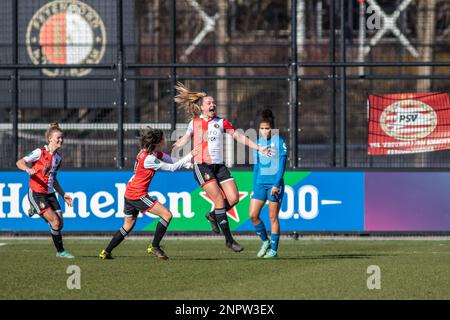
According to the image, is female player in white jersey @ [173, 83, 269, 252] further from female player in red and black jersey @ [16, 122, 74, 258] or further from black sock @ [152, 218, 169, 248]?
female player in red and black jersey @ [16, 122, 74, 258]

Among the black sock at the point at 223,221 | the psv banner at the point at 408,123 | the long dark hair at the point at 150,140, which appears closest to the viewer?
the long dark hair at the point at 150,140

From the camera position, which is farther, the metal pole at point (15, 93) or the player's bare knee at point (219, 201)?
the metal pole at point (15, 93)

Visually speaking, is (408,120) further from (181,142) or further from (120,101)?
(181,142)

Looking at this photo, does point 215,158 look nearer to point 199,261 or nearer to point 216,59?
point 199,261

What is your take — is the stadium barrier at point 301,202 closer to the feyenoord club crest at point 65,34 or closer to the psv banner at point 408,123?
the psv banner at point 408,123

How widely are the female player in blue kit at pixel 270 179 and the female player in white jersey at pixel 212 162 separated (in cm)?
31

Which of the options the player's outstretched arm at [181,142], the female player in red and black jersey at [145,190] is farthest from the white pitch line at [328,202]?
the female player in red and black jersey at [145,190]

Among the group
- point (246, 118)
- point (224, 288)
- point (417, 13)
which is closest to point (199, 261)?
point (224, 288)

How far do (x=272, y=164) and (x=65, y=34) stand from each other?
10814mm

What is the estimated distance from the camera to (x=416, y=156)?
2089 centimetres

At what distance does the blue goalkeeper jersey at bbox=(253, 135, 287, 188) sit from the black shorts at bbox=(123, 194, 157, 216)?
1517 mm

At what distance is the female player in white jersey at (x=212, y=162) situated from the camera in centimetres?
1596

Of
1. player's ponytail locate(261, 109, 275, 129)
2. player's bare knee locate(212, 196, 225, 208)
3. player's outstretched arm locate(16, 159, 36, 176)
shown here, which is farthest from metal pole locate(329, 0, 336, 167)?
player's outstretched arm locate(16, 159, 36, 176)

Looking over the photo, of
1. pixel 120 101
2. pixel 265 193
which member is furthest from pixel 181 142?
pixel 120 101
